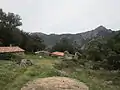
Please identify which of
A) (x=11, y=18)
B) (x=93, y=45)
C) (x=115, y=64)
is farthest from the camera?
(x=11, y=18)

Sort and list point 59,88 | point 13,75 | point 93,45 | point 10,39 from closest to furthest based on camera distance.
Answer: point 59,88, point 13,75, point 93,45, point 10,39

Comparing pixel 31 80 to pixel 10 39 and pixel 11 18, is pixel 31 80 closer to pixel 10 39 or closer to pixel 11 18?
pixel 10 39

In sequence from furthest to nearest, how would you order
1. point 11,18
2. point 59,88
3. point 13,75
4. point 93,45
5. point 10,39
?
point 11,18 → point 10,39 → point 93,45 → point 13,75 → point 59,88

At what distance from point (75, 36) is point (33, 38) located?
9843 centimetres

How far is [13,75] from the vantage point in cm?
2567

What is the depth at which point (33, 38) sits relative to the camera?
83.7m

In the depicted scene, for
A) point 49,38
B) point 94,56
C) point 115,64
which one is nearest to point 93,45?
point 94,56

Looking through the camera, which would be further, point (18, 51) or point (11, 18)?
point (11, 18)

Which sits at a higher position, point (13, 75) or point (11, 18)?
point (11, 18)

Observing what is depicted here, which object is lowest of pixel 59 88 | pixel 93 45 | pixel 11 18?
pixel 59 88

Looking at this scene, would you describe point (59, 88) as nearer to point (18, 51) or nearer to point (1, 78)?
point (1, 78)

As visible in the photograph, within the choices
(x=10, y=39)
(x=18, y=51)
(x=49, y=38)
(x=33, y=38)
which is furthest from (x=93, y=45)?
(x=49, y=38)

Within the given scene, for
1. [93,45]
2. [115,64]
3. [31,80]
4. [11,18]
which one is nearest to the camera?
[31,80]

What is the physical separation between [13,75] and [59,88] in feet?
23.4
